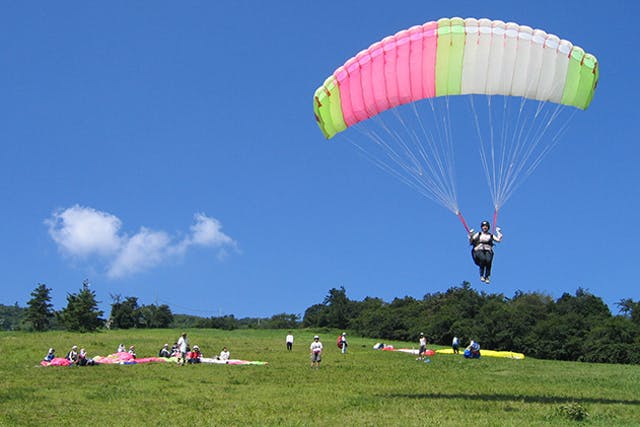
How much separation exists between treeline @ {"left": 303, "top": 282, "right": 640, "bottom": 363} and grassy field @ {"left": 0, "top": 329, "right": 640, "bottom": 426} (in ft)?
122

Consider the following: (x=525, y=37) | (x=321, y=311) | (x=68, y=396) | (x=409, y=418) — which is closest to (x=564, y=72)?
(x=525, y=37)

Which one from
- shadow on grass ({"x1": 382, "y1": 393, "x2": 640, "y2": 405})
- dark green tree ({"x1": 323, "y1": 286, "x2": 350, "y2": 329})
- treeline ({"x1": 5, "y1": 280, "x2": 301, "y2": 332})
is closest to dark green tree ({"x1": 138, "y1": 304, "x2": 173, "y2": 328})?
treeline ({"x1": 5, "y1": 280, "x2": 301, "y2": 332})

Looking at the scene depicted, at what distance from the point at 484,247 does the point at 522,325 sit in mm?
60212

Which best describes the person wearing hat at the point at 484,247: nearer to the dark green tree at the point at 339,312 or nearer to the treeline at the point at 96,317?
the treeline at the point at 96,317

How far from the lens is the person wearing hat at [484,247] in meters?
17.7

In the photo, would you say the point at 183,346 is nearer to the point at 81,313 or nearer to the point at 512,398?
the point at 512,398

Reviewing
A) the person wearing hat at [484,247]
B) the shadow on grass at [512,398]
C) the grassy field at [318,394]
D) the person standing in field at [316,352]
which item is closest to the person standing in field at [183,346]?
the grassy field at [318,394]

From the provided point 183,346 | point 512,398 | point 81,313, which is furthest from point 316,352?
point 81,313

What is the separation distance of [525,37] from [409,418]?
399 inches

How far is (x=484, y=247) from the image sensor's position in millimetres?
17734

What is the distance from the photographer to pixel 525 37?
58.9ft

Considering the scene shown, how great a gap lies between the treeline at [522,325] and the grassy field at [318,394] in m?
37.2

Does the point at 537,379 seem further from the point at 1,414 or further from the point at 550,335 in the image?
the point at 550,335

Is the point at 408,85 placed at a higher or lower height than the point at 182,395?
higher
